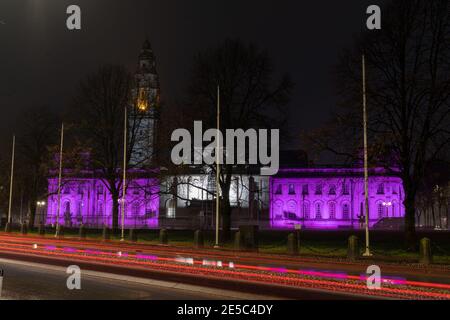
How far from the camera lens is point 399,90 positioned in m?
33.6

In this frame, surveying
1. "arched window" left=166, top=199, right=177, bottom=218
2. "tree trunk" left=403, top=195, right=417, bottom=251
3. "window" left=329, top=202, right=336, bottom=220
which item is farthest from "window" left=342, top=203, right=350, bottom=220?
"tree trunk" left=403, top=195, right=417, bottom=251

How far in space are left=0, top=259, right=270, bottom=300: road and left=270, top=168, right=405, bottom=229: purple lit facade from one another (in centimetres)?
9029

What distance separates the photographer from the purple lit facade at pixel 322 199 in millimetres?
108688

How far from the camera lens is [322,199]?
115 m

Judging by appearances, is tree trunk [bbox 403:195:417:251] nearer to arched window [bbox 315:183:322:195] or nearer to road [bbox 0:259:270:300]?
road [bbox 0:259:270:300]

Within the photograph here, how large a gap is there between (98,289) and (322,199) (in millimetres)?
104138

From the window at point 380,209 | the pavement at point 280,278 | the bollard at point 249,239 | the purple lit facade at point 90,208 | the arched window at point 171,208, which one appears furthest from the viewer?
the window at point 380,209

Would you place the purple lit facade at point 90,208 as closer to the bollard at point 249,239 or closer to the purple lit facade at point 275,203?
the purple lit facade at point 275,203

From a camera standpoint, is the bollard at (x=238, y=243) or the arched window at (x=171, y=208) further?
the arched window at (x=171, y=208)

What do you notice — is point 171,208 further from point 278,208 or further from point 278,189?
point 278,189

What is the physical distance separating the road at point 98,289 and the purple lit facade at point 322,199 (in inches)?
3555

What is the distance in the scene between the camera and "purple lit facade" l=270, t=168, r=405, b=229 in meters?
109

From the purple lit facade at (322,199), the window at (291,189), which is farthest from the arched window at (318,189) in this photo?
the window at (291,189)

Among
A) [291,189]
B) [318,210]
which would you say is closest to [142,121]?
[291,189]
